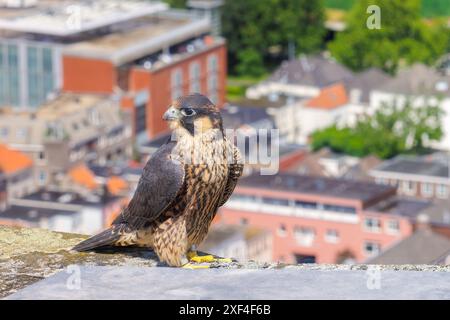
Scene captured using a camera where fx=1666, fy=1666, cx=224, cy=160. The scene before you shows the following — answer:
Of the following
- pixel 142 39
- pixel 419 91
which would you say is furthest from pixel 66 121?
pixel 419 91

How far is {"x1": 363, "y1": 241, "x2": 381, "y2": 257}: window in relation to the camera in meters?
60.3

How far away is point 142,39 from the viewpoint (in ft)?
292

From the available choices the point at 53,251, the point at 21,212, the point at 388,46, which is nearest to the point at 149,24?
the point at 388,46

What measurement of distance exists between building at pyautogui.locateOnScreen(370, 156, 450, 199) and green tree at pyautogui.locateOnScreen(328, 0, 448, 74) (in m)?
24.2

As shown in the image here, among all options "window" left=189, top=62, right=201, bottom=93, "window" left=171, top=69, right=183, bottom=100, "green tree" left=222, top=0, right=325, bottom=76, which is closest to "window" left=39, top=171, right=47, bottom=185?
"window" left=171, top=69, right=183, bottom=100

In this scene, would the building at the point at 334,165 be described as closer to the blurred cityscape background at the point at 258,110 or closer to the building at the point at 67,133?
the blurred cityscape background at the point at 258,110

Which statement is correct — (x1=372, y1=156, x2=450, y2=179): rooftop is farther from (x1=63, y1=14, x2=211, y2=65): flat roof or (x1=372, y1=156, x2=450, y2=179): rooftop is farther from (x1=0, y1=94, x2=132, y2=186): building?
(x1=63, y1=14, x2=211, y2=65): flat roof

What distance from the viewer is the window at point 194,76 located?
297 ft

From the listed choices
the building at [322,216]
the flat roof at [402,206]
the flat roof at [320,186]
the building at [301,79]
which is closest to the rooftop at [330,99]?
the building at [301,79]

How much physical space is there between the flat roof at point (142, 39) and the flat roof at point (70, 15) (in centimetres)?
74

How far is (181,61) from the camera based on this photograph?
89.1 m

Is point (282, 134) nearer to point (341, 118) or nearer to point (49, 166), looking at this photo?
point (341, 118)

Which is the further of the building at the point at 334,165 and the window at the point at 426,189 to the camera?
the building at the point at 334,165
